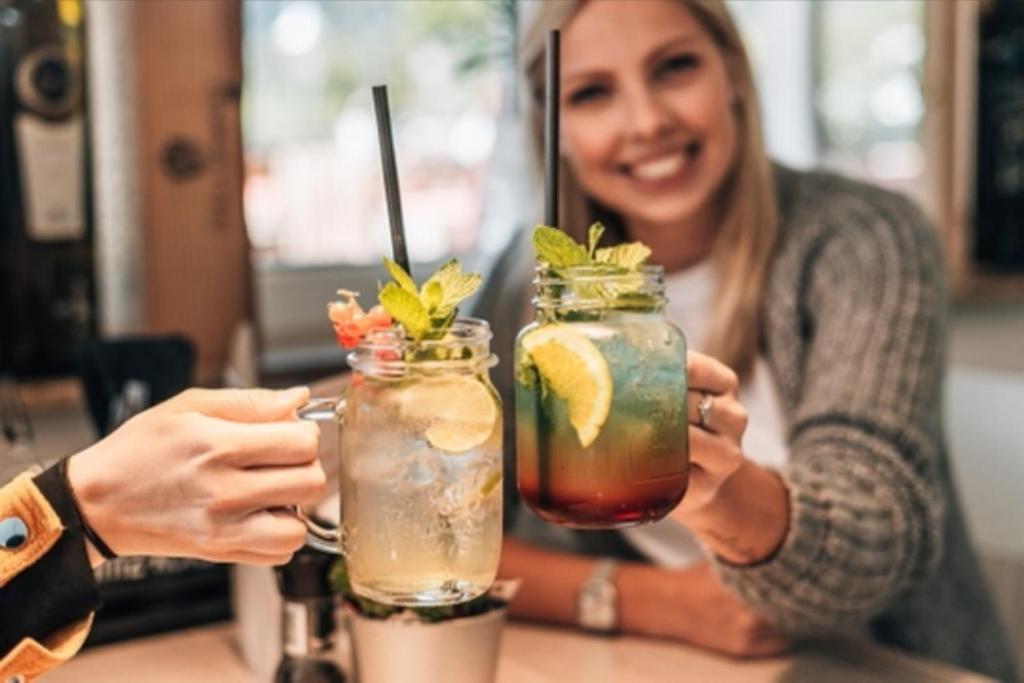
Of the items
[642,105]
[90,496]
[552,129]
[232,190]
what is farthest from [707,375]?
[232,190]

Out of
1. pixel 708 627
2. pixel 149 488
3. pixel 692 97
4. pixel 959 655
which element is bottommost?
pixel 959 655

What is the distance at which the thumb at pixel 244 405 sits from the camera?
900 millimetres

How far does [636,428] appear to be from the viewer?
885 mm

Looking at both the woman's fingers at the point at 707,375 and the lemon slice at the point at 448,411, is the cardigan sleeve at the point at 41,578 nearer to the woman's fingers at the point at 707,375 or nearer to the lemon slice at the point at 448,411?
the lemon slice at the point at 448,411

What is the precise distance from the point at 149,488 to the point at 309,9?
124 centimetres

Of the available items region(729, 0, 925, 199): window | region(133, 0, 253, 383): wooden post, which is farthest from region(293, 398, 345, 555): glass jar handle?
region(729, 0, 925, 199): window

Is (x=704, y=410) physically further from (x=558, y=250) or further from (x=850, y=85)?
(x=850, y=85)

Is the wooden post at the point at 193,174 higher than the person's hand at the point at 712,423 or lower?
higher

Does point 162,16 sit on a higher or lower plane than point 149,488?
higher

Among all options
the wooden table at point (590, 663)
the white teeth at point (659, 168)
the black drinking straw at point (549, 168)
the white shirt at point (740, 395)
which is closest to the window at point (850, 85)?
the white shirt at point (740, 395)

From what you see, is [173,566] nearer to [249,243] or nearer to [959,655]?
[249,243]

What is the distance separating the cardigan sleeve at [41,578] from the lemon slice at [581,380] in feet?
1.12

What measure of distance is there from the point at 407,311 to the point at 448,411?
0.07m

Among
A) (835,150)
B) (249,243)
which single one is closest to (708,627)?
(249,243)
